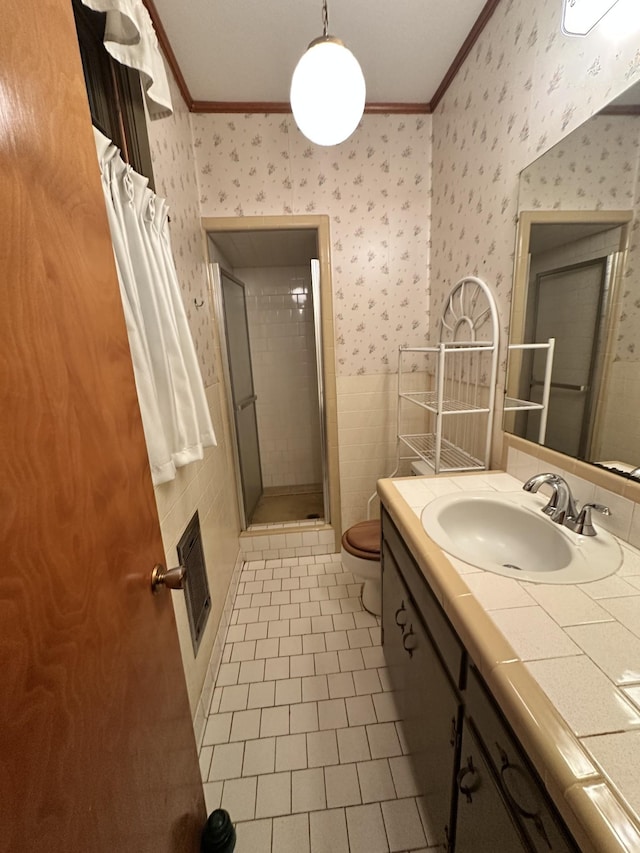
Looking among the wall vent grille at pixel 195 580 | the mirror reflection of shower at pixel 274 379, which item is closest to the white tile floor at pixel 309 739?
the wall vent grille at pixel 195 580

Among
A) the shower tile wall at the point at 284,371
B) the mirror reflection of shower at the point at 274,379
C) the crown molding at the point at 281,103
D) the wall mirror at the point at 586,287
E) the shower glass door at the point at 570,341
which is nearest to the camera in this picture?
the wall mirror at the point at 586,287

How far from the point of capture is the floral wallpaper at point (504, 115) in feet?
2.88

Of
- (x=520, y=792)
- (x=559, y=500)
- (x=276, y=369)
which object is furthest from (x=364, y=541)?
(x=276, y=369)

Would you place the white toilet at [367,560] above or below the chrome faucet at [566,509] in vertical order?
below

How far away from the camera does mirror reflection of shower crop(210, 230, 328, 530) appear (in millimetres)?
2354

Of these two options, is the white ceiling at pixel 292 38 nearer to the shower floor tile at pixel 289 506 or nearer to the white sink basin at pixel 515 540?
the white sink basin at pixel 515 540

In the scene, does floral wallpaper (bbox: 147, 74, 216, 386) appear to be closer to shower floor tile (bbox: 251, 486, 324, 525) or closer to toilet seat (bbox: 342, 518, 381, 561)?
toilet seat (bbox: 342, 518, 381, 561)

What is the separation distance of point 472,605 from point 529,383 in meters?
0.87

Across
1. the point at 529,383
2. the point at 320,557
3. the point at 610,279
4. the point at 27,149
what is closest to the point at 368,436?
the point at 320,557

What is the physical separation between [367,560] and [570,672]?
1.12 meters

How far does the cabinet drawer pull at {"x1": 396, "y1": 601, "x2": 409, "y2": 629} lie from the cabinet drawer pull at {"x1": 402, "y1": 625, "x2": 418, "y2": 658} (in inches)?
1.3

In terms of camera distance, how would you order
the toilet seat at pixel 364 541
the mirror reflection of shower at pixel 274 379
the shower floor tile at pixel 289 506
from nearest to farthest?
the toilet seat at pixel 364 541 → the mirror reflection of shower at pixel 274 379 → the shower floor tile at pixel 289 506

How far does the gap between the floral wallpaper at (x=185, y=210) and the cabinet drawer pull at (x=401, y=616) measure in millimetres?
1323

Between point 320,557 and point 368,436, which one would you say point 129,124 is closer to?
point 368,436
